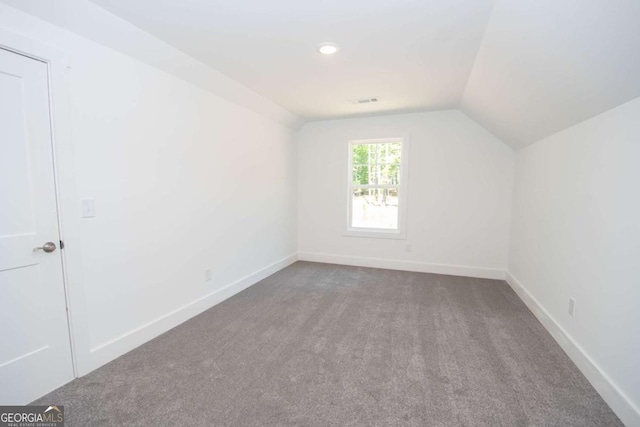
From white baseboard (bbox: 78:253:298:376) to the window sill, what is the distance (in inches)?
68.6

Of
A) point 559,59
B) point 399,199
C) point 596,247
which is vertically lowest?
point 596,247

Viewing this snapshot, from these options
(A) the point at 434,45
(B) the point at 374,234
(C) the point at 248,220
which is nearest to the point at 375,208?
(B) the point at 374,234

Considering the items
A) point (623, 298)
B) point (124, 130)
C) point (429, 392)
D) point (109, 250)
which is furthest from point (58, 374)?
point (623, 298)

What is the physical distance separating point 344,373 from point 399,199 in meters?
3.10

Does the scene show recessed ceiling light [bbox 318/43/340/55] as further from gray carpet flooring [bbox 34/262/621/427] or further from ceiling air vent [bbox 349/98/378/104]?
gray carpet flooring [bbox 34/262/621/427]

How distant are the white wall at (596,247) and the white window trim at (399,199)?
5.74 ft

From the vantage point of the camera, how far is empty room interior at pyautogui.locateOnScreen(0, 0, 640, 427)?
166cm

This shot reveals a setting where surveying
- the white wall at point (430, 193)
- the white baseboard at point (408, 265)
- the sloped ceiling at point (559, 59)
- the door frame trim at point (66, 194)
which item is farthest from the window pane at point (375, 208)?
the door frame trim at point (66, 194)

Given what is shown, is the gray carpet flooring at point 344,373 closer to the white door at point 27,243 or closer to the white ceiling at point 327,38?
the white door at point 27,243

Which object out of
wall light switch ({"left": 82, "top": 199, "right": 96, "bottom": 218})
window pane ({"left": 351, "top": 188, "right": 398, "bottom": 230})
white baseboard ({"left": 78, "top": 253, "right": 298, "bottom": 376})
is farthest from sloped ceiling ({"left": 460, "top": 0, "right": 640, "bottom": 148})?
white baseboard ({"left": 78, "top": 253, "right": 298, "bottom": 376})

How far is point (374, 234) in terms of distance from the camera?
4770mm

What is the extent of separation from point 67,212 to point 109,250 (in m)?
0.39

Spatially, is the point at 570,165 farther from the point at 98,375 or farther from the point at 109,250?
the point at 98,375

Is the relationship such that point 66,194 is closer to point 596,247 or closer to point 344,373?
point 344,373
